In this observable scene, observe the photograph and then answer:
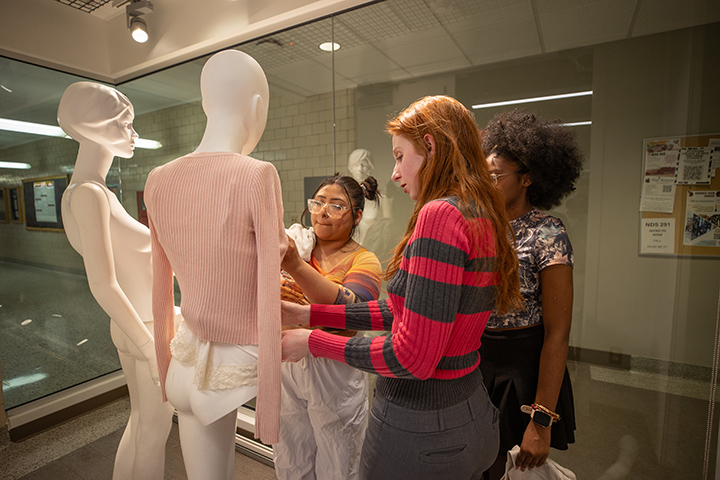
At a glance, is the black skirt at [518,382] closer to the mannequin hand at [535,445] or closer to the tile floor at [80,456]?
the mannequin hand at [535,445]

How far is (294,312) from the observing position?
4.28 feet

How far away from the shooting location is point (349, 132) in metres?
2.40

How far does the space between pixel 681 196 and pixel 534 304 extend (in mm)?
922

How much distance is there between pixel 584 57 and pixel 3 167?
3610mm

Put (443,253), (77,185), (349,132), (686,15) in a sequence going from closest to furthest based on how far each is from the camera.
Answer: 1. (443,253)
2. (77,185)
3. (686,15)
4. (349,132)

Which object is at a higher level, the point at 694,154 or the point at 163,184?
the point at 694,154

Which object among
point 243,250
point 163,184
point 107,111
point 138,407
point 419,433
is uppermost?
point 107,111

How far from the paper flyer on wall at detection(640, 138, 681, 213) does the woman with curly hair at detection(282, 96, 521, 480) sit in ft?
3.79

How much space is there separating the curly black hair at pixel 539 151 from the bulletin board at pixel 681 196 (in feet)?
1.53

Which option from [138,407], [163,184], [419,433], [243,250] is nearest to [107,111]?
[163,184]

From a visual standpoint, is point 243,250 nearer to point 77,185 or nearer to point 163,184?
point 163,184

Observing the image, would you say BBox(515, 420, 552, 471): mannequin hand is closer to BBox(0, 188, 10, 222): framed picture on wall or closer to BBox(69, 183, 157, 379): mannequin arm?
BBox(69, 183, 157, 379): mannequin arm

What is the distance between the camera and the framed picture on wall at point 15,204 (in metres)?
2.73

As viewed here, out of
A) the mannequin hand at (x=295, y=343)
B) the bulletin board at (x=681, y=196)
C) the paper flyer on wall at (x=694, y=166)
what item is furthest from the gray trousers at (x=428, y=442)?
the paper flyer on wall at (x=694, y=166)
